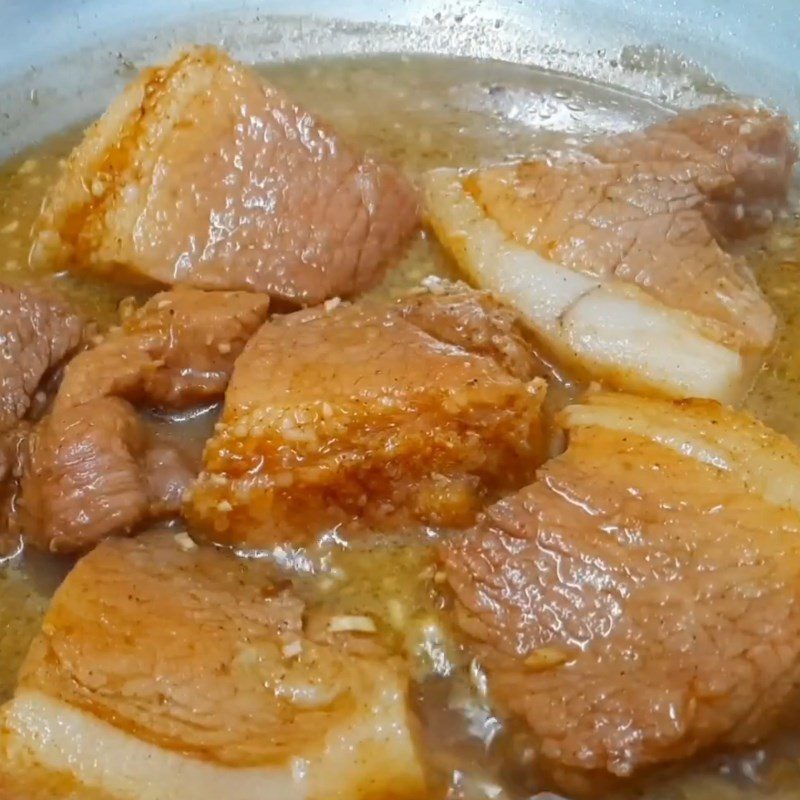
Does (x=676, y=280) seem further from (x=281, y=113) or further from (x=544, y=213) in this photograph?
(x=281, y=113)

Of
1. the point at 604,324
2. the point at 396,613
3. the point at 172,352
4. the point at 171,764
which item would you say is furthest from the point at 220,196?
the point at 171,764

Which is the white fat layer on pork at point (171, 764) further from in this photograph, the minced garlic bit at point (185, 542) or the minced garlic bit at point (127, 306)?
the minced garlic bit at point (127, 306)

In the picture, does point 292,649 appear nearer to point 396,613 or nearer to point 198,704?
point 198,704

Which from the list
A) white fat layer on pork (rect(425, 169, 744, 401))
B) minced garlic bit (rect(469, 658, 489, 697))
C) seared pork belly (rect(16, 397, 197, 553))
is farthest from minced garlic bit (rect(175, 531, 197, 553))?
white fat layer on pork (rect(425, 169, 744, 401))

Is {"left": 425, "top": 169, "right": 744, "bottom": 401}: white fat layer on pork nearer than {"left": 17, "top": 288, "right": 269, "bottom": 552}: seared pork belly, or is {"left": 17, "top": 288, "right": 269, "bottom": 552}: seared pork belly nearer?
{"left": 17, "top": 288, "right": 269, "bottom": 552}: seared pork belly

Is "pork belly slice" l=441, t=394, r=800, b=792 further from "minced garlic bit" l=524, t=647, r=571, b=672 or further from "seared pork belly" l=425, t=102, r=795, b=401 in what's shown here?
"seared pork belly" l=425, t=102, r=795, b=401

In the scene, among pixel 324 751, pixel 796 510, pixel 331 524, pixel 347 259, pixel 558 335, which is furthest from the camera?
pixel 347 259

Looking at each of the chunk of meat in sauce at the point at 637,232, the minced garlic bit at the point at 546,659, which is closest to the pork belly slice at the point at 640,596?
the minced garlic bit at the point at 546,659

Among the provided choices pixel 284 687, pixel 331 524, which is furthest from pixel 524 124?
pixel 284 687
